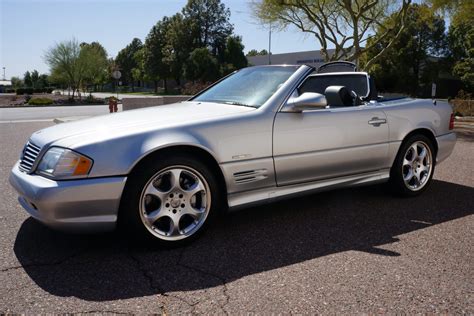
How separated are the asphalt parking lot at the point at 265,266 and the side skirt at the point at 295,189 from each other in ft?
0.94

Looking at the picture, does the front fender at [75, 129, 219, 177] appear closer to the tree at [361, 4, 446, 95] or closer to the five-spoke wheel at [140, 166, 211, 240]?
the five-spoke wheel at [140, 166, 211, 240]

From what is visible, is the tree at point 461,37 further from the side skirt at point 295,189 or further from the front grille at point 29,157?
the front grille at point 29,157

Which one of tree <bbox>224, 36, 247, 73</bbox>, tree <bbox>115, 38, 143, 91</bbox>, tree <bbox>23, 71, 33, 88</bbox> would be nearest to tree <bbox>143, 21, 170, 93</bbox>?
tree <bbox>224, 36, 247, 73</bbox>

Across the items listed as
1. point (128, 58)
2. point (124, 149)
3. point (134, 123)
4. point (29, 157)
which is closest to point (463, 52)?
point (134, 123)

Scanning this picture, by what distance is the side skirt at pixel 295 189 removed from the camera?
11.7 ft

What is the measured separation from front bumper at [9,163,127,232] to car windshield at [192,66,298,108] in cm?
148

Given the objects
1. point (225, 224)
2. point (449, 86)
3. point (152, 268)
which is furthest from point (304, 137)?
point (449, 86)

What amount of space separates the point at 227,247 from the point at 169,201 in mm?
587

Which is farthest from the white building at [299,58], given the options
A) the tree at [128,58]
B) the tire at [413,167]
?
the tree at [128,58]

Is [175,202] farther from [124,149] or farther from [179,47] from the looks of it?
[179,47]

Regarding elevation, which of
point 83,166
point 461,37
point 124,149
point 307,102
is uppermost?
point 461,37

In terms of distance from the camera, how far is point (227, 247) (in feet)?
11.1

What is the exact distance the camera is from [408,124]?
4.71 m

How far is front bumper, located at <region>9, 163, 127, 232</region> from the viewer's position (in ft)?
9.55
